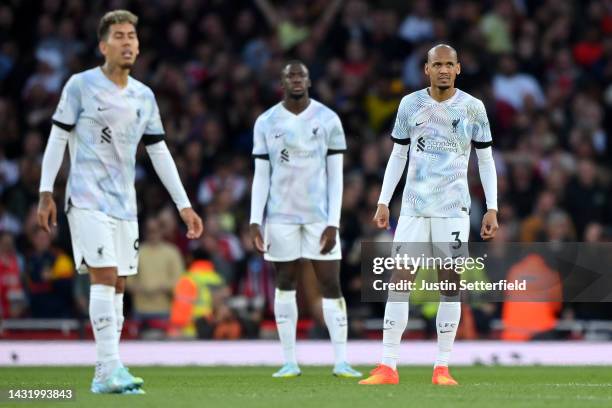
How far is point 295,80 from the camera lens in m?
12.8

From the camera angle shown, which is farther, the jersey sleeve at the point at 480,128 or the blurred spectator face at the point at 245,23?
the blurred spectator face at the point at 245,23

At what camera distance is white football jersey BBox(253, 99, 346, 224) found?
12805mm

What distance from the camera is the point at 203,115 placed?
20344 millimetres

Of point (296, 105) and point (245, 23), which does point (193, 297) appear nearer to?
point (296, 105)

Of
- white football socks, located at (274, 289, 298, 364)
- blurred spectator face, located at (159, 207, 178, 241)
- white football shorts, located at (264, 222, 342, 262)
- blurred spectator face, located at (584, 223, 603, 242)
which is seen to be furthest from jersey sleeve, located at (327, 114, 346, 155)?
blurred spectator face, located at (159, 207, 178, 241)

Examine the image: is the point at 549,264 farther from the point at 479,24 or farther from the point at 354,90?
the point at 479,24

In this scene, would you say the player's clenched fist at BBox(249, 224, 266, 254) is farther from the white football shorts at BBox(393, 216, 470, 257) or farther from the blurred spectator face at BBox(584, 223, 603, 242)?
the blurred spectator face at BBox(584, 223, 603, 242)

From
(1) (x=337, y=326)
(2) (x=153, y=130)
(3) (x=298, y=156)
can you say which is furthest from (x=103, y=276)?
(3) (x=298, y=156)

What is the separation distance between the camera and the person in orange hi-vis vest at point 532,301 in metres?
16.5

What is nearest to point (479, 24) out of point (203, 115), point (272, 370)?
point (203, 115)

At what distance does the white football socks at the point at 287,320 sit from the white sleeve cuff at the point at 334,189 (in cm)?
76

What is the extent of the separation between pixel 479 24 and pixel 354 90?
2716mm

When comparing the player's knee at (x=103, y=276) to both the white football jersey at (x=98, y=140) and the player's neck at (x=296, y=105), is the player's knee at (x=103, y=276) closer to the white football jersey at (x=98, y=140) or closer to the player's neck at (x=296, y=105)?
the white football jersey at (x=98, y=140)

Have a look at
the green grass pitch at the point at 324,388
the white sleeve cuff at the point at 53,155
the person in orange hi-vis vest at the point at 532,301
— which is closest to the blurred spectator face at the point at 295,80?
the green grass pitch at the point at 324,388
